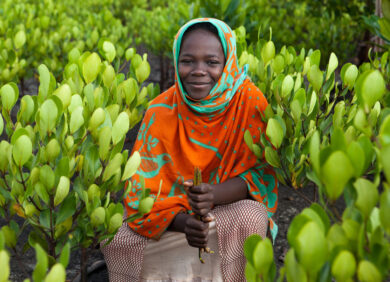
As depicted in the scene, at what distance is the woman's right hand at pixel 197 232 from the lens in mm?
1977

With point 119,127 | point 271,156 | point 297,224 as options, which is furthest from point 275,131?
point 297,224

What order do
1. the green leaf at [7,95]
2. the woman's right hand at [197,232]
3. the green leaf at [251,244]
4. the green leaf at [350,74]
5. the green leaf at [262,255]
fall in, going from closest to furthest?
the green leaf at [262,255], the green leaf at [251,244], the green leaf at [7,95], the woman's right hand at [197,232], the green leaf at [350,74]

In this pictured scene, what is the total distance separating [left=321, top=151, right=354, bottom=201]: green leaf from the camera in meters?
1.00

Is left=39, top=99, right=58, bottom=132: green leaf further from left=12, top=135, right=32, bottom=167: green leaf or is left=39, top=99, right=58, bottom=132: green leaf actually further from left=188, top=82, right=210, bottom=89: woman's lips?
left=188, top=82, right=210, bottom=89: woman's lips

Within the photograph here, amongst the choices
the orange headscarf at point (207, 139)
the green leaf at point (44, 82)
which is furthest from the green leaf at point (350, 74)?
the green leaf at point (44, 82)

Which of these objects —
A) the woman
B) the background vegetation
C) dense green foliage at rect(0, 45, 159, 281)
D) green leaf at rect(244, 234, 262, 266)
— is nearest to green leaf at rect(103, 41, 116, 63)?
the background vegetation

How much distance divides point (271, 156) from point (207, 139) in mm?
434

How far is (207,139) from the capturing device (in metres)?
2.34

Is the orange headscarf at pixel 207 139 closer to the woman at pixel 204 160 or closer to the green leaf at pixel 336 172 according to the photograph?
the woman at pixel 204 160

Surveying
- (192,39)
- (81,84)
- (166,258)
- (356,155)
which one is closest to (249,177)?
(166,258)

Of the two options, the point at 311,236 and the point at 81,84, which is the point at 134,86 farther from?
the point at 311,236

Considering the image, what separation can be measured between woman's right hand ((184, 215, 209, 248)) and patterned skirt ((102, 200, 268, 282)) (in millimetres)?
178

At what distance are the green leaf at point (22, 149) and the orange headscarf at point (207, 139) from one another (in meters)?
0.83

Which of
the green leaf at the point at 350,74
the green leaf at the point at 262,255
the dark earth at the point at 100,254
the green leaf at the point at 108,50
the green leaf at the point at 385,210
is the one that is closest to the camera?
the green leaf at the point at 385,210
